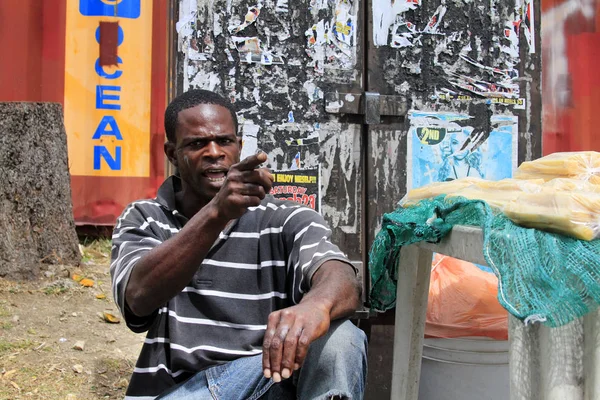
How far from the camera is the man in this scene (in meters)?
1.73

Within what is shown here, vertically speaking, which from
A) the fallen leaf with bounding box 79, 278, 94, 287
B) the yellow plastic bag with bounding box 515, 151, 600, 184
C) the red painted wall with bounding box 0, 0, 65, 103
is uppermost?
the red painted wall with bounding box 0, 0, 65, 103

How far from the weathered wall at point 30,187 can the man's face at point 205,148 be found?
2.35m

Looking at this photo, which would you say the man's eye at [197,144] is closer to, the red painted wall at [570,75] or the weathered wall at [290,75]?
the weathered wall at [290,75]

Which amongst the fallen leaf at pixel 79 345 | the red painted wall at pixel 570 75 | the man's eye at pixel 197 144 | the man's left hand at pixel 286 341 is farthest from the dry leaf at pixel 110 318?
the red painted wall at pixel 570 75

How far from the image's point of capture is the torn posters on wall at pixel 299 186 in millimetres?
3123

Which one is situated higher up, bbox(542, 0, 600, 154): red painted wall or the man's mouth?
bbox(542, 0, 600, 154): red painted wall

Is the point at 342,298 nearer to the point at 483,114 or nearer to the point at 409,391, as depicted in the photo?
the point at 409,391

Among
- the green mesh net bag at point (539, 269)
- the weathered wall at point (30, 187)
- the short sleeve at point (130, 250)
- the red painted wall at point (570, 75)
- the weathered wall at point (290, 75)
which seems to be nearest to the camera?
the green mesh net bag at point (539, 269)

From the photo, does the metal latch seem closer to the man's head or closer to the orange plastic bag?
the orange plastic bag

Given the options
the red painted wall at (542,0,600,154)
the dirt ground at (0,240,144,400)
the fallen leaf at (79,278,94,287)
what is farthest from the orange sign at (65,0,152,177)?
the red painted wall at (542,0,600,154)

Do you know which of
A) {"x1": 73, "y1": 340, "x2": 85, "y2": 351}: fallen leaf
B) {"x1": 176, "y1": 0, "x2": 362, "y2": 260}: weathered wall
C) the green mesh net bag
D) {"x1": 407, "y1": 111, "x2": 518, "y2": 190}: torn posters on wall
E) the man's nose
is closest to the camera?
the green mesh net bag

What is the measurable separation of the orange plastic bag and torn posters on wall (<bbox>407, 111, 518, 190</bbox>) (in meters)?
0.60

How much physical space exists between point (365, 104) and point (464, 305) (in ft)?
3.65

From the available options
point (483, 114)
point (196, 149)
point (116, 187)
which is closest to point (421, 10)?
point (483, 114)
